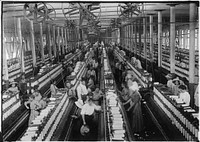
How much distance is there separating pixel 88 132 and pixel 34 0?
3.69 metres

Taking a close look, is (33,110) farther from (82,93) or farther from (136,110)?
(136,110)

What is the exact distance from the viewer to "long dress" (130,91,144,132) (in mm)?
7281

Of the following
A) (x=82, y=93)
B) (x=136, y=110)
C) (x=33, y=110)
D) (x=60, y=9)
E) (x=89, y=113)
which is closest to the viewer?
(x=136, y=110)

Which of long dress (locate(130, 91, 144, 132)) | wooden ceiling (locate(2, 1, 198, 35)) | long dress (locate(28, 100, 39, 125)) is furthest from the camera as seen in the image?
long dress (locate(28, 100, 39, 125))

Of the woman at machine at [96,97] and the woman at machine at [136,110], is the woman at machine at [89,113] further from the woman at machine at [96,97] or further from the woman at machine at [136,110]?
the woman at machine at [136,110]

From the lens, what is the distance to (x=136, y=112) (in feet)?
24.3

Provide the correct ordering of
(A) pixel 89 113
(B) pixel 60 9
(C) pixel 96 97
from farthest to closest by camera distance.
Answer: (B) pixel 60 9, (C) pixel 96 97, (A) pixel 89 113

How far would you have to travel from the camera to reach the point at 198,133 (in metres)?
5.68

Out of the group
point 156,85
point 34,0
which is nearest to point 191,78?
point 156,85

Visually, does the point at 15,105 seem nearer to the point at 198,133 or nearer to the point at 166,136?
the point at 166,136

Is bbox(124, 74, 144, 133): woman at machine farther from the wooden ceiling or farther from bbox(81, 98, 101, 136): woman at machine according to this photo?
the wooden ceiling

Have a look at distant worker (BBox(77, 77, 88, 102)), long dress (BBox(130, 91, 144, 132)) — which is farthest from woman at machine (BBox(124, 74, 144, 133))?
distant worker (BBox(77, 77, 88, 102))

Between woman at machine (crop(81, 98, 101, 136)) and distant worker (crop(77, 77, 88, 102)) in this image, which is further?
distant worker (crop(77, 77, 88, 102))

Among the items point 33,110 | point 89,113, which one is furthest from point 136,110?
point 33,110
